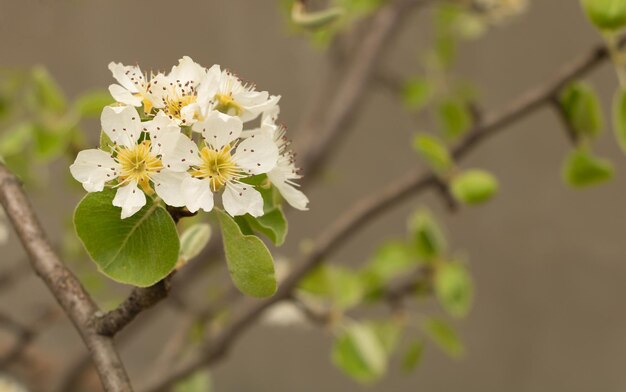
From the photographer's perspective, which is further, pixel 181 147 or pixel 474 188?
pixel 474 188

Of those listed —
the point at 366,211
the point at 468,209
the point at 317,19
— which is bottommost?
the point at 468,209

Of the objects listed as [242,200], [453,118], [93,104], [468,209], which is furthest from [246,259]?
[468,209]

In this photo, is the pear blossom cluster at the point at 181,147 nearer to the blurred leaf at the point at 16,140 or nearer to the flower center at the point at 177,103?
the flower center at the point at 177,103

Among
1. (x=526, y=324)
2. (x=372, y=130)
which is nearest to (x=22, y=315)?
(x=372, y=130)

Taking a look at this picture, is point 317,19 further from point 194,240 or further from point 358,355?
point 358,355

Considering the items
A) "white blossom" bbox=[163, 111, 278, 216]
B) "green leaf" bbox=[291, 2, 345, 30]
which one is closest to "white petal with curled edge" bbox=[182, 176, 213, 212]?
"white blossom" bbox=[163, 111, 278, 216]

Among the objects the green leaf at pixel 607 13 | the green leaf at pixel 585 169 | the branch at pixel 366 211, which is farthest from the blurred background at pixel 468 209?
the green leaf at pixel 607 13

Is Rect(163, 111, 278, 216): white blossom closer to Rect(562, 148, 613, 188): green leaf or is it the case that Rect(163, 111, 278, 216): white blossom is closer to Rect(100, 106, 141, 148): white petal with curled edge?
Rect(100, 106, 141, 148): white petal with curled edge

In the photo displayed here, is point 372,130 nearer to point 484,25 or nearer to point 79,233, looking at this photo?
point 484,25
